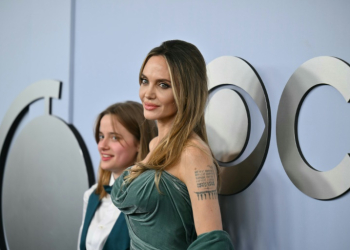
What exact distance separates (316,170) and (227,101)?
15.2 inches

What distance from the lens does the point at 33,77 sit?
2.46m

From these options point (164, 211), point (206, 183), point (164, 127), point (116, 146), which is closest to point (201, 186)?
point (206, 183)

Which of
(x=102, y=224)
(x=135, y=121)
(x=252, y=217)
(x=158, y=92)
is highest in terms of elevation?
(x=158, y=92)

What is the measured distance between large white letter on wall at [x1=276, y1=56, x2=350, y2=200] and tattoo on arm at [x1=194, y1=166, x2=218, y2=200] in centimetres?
25

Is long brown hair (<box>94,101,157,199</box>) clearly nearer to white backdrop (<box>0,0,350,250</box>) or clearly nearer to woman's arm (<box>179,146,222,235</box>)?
white backdrop (<box>0,0,350,250</box>)

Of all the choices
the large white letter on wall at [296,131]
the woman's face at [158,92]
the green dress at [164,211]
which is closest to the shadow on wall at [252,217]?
the large white letter on wall at [296,131]

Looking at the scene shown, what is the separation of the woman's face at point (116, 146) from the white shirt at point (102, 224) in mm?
117

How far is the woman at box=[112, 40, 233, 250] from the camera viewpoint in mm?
1184

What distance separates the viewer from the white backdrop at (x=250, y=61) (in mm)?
1203

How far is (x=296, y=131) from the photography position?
1.28 metres

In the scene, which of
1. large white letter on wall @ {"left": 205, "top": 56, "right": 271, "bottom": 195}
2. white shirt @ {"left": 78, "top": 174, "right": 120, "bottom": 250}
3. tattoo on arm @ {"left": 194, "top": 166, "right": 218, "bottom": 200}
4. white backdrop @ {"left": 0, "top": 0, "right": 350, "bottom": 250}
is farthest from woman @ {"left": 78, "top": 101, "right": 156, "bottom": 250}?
tattoo on arm @ {"left": 194, "top": 166, "right": 218, "bottom": 200}

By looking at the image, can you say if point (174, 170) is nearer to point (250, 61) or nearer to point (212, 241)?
point (212, 241)

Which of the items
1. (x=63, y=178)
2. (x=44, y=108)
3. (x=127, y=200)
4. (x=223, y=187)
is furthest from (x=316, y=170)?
(x=44, y=108)

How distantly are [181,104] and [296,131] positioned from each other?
336 millimetres
